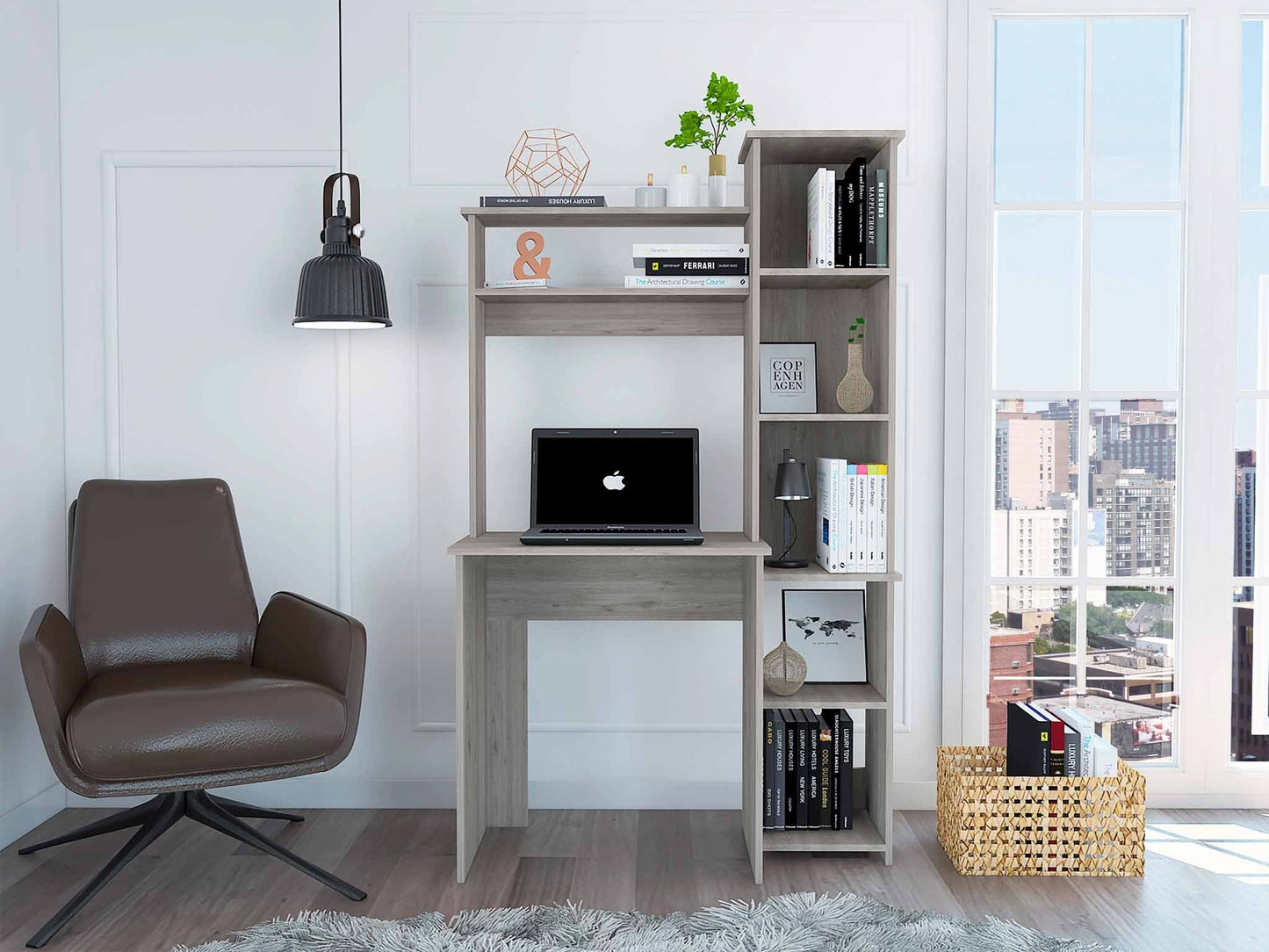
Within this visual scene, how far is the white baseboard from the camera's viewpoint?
2557 millimetres

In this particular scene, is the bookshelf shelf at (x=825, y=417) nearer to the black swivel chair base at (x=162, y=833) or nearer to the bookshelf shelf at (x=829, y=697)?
the bookshelf shelf at (x=829, y=697)

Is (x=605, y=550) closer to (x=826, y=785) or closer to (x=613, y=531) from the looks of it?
(x=613, y=531)

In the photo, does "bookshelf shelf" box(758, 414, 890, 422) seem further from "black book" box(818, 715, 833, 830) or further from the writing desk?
"black book" box(818, 715, 833, 830)

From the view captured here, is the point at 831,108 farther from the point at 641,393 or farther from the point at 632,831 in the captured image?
the point at 632,831

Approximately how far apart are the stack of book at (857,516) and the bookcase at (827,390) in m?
0.03

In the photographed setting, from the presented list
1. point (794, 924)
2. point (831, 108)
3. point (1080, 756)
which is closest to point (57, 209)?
point (831, 108)

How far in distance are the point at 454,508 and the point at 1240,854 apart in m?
2.40

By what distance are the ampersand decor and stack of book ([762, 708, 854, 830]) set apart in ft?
4.45

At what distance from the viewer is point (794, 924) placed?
2.07 meters

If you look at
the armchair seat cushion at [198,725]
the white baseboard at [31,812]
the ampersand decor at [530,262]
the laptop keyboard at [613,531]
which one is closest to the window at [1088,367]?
the laptop keyboard at [613,531]

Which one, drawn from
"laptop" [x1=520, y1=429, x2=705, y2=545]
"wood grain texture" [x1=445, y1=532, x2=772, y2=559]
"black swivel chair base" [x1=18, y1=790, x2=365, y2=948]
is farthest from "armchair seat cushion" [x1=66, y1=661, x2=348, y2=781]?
"laptop" [x1=520, y1=429, x2=705, y2=545]

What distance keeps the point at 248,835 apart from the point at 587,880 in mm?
857

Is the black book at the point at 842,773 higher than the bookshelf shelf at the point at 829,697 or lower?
lower

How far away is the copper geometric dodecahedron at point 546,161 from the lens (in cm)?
278
